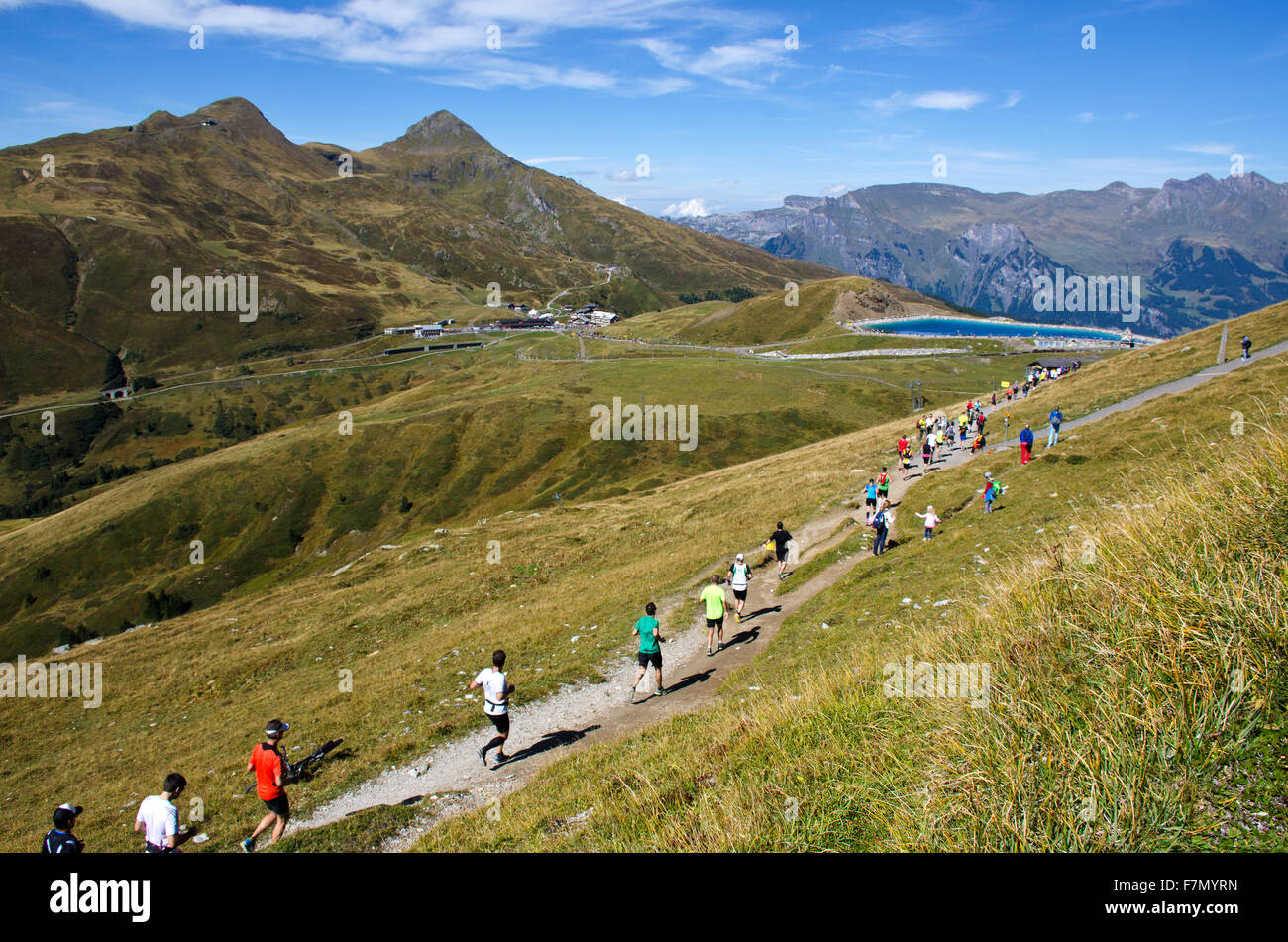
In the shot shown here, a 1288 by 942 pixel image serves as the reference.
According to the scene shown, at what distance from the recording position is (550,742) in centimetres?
1706

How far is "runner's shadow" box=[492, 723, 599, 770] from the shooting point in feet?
53.9

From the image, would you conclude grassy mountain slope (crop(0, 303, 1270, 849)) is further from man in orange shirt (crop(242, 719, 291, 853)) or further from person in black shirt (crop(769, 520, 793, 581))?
person in black shirt (crop(769, 520, 793, 581))

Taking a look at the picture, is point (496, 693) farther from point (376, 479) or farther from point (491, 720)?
point (376, 479)

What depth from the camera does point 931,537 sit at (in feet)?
86.2

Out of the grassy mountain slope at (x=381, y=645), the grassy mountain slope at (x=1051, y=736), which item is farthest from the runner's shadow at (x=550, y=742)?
the grassy mountain slope at (x=1051, y=736)

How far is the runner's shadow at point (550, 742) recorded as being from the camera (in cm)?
1644

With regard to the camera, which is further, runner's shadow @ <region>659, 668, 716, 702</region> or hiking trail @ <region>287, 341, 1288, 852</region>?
runner's shadow @ <region>659, 668, 716, 702</region>

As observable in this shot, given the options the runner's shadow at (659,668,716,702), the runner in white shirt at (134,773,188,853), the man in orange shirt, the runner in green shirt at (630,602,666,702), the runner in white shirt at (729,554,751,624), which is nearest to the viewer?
the runner in white shirt at (134,773,188,853)

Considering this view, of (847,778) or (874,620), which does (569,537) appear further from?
(847,778)

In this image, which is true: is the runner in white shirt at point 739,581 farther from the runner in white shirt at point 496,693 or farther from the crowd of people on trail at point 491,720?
the runner in white shirt at point 496,693

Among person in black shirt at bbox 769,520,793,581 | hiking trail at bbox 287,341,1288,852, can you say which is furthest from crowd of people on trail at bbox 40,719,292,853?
person in black shirt at bbox 769,520,793,581

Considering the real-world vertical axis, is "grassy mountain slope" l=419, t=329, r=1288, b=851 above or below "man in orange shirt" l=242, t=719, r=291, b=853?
above

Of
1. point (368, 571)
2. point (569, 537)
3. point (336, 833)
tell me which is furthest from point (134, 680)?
point (336, 833)
